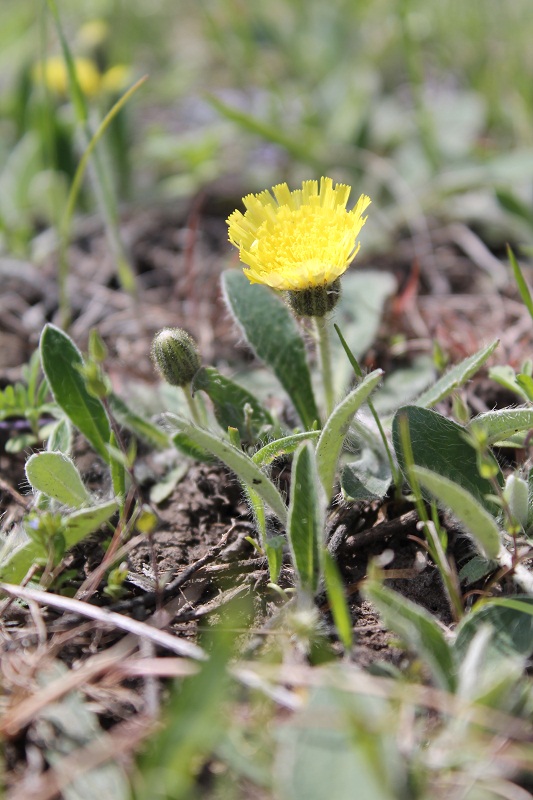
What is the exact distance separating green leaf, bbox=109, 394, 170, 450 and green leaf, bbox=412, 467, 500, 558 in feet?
2.93

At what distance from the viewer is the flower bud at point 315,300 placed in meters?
1.91

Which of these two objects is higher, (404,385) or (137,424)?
(137,424)

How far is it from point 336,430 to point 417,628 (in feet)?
1.55

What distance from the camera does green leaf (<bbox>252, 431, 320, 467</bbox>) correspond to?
1801mm

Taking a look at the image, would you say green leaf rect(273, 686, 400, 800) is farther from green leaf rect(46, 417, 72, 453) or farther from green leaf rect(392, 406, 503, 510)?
green leaf rect(46, 417, 72, 453)

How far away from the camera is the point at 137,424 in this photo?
225cm

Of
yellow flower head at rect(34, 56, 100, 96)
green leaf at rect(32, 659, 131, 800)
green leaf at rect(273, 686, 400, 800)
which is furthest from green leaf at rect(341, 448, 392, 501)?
yellow flower head at rect(34, 56, 100, 96)

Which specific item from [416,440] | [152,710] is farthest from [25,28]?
[152,710]

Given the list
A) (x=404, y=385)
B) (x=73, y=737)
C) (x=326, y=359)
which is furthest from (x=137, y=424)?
(x=73, y=737)

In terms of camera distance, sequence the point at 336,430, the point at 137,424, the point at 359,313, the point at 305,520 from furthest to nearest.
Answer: the point at 359,313, the point at 137,424, the point at 336,430, the point at 305,520

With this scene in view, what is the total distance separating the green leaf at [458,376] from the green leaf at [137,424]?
745mm

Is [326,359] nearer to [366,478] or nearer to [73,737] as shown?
[366,478]

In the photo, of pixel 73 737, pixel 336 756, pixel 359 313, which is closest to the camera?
pixel 336 756

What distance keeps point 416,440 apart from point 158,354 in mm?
701
